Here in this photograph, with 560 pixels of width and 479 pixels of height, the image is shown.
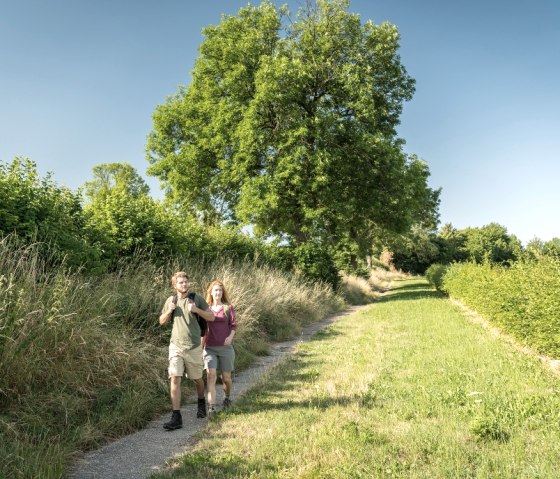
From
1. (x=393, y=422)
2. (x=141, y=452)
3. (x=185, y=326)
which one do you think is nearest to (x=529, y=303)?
(x=393, y=422)

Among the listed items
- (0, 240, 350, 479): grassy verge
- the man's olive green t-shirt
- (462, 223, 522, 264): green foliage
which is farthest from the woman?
(462, 223, 522, 264): green foliage

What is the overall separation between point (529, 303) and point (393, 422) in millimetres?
6002

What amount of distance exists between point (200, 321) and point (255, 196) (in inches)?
673

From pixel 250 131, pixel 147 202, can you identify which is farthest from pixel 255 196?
pixel 147 202

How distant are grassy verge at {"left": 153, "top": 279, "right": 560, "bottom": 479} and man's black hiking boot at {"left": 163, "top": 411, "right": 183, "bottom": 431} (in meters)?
0.46

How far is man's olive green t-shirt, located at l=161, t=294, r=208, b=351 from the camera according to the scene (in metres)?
6.17

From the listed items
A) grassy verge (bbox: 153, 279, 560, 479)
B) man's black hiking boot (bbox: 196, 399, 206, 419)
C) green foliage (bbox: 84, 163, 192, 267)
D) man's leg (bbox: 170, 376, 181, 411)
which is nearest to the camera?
grassy verge (bbox: 153, 279, 560, 479)

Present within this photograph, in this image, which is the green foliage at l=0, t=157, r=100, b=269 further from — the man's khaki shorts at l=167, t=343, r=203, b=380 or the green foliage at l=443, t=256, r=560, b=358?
the green foliage at l=443, t=256, r=560, b=358

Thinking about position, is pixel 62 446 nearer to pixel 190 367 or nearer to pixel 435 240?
pixel 190 367

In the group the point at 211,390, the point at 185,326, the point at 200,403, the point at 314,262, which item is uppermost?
the point at 314,262

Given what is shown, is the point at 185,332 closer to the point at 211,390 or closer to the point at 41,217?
the point at 211,390

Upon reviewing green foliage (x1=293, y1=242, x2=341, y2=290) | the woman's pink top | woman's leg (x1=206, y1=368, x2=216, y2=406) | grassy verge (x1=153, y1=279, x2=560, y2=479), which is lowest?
grassy verge (x1=153, y1=279, x2=560, y2=479)

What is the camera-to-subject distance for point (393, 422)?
5.38 meters

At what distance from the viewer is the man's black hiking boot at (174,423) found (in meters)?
5.70
